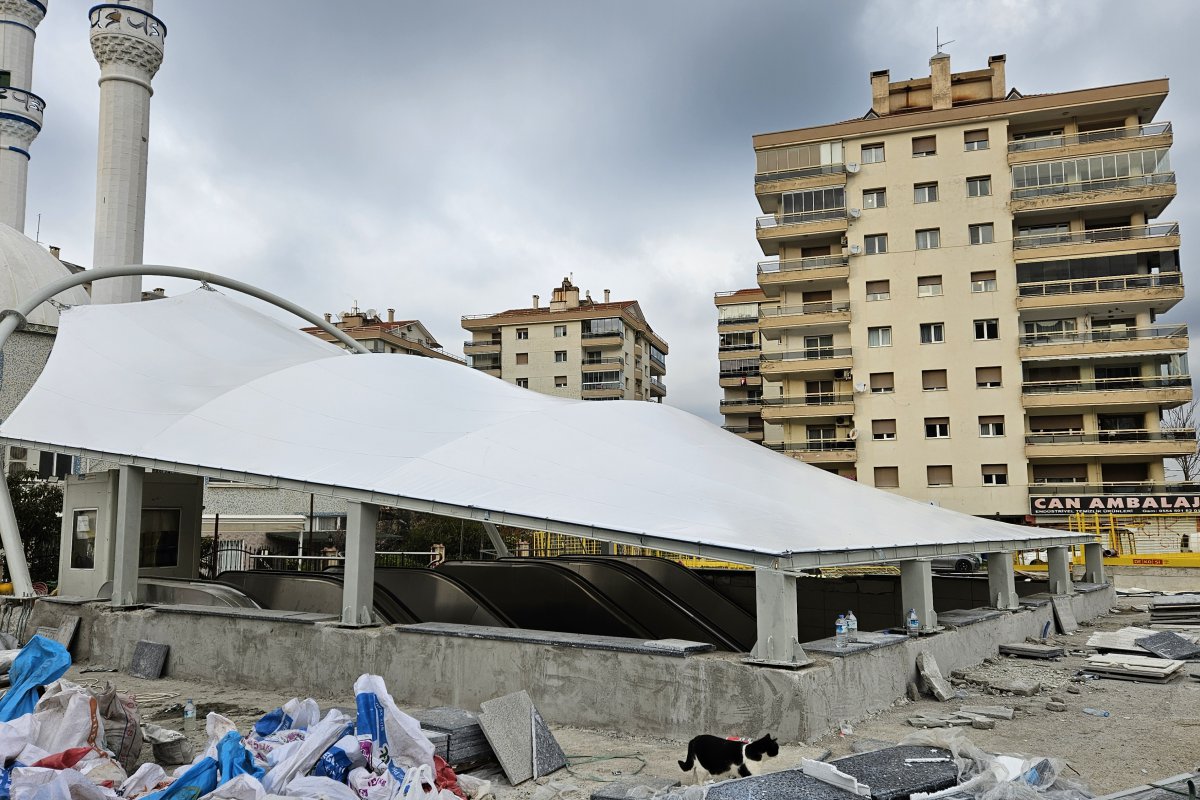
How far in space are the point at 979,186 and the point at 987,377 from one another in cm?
957

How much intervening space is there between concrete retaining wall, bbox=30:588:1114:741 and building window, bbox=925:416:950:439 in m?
31.7

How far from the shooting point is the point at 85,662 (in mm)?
12938

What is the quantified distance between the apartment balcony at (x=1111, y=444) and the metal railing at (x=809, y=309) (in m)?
10.8

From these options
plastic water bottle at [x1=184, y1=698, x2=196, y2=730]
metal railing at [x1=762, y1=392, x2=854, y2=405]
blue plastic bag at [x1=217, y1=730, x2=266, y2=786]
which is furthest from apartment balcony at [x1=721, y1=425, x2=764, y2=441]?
blue plastic bag at [x1=217, y1=730, x2=266, y2=786]

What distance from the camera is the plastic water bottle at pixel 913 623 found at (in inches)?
402

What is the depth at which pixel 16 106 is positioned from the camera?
5616 cm

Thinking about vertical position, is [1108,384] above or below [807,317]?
below

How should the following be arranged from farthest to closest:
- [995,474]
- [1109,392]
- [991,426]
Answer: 1. [991,426]
2. [995,474]
3. [1109,392]

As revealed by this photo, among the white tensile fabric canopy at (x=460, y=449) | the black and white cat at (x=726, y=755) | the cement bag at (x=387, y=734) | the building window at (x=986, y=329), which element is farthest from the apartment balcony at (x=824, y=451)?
the cement bag at (x=387, y=734)

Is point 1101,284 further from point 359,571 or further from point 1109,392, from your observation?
point 359,571

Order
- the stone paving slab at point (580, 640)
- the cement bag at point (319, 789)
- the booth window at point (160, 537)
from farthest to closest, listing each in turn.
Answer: the booth window at point (160, 537) < the stone paving slab at point (580, 640) < the cement bag at point (319, 789)

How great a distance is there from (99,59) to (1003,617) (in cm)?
4894

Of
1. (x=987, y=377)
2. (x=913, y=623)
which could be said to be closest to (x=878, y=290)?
(x=987, y=377)

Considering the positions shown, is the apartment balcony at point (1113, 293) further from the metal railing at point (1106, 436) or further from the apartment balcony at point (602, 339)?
the apartment balcony at point (602, 339)
